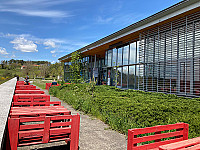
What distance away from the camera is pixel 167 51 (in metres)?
11.5

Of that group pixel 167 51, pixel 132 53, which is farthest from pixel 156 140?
pixel 132 53

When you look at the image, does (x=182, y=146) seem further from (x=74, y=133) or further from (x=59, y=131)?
(x=59, y=131)

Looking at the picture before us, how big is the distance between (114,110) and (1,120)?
3.98 meters

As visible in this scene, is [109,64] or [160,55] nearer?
[160,55]

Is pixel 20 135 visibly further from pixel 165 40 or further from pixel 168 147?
pixel 165 40

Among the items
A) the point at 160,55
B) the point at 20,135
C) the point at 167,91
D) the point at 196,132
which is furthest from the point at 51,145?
the point at 160,55

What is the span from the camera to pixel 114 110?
6.07m

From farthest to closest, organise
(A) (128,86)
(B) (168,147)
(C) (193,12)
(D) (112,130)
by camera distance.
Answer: (A) (128,86), (C) (193,12), (D) (112,130), (B) (168,147)

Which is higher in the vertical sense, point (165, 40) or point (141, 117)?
point (165, 40)

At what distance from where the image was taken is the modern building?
9.88m

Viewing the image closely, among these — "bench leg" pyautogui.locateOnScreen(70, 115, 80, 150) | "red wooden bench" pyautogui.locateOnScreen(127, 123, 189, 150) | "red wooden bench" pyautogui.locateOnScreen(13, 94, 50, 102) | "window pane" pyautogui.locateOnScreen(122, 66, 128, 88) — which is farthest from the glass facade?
"bench leg" pyautogui.locateOnScreen(70, 115, 80, 150)

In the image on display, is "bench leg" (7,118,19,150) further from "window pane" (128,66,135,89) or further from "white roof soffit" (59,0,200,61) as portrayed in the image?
"window pane" (128,66,135,89)

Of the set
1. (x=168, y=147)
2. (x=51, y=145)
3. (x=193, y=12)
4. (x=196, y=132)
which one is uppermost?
(x=193, y=12)

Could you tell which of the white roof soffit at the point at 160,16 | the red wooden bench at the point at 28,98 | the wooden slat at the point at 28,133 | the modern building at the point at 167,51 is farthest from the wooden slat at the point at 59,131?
the white roof soffit at the point at 160,16
